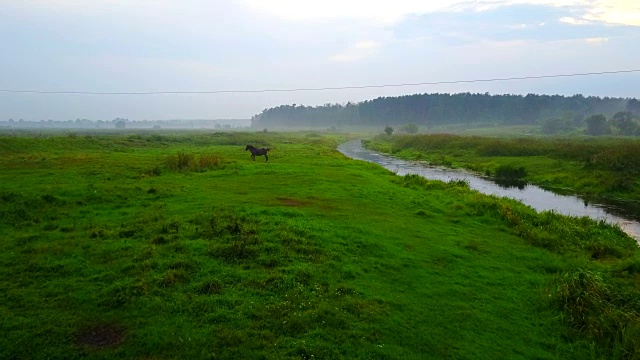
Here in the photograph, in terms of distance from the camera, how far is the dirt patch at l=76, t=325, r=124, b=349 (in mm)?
8906

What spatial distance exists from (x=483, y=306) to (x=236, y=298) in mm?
6950

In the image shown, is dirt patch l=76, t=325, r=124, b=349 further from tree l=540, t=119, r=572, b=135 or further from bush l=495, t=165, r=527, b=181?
tree l=540, t=119, r=572, b=135

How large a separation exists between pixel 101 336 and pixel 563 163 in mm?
52524

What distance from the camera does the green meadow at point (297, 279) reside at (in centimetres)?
937

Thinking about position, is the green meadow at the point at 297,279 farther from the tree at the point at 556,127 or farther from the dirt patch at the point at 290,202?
the tree at the point at 556,127

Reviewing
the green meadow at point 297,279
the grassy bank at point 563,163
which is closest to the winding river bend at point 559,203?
the grassy bank at point 563,163

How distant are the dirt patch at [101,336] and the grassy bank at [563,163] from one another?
38.2 m

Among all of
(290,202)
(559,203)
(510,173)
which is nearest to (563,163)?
(510,173)

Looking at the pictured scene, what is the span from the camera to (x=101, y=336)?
9.21 m

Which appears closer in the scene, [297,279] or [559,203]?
[297,279]

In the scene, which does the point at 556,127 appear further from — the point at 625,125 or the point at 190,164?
the point at 190,164

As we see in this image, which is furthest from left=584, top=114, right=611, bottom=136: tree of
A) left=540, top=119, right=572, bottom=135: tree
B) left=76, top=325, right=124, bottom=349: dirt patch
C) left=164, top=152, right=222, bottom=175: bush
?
left=76, top=325, right=124, bottom=349: dirt patch

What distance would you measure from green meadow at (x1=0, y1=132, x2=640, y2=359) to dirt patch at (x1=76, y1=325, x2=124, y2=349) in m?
0.04

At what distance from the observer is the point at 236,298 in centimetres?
1088
